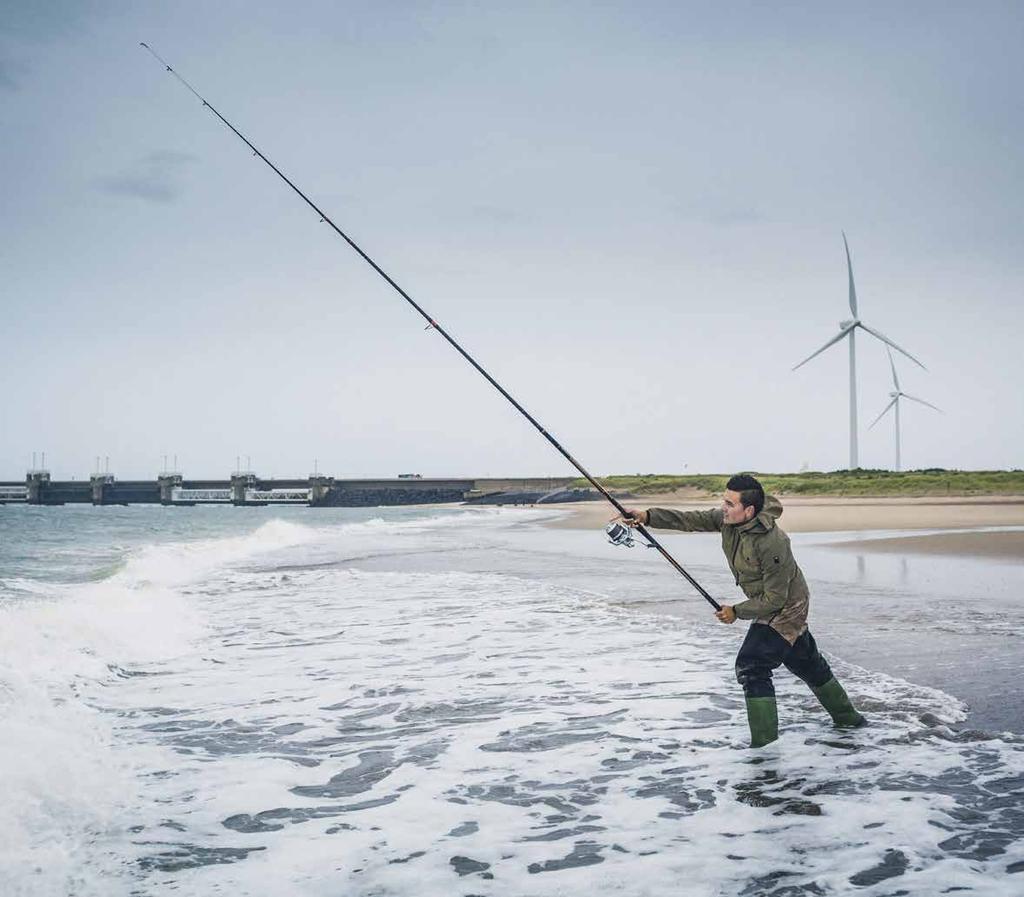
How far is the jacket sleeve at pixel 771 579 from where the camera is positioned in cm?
486

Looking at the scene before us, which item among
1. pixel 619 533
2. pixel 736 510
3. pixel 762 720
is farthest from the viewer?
pixel 619 533

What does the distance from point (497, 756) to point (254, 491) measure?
385 feet

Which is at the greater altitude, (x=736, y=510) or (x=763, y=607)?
(x=736, y=510)

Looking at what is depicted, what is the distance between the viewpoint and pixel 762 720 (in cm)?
480

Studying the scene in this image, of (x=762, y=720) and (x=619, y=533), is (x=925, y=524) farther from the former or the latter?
(x=762, y=720)

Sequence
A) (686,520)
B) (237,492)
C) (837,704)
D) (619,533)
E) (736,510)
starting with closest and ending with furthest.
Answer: (736,510) < (837,704) < (686,520) < (619,533) < (237,492)

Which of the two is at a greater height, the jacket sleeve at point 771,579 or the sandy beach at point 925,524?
the jacket sleeve at point 771,579

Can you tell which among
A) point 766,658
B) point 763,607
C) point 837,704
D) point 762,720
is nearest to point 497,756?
point 762,720

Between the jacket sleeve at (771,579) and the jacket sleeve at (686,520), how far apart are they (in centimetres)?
38

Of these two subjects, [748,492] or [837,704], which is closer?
[748,492]

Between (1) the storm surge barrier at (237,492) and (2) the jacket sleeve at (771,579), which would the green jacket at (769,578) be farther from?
(1) the storm surge barrier at (237,492)

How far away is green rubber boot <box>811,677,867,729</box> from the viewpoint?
512cm

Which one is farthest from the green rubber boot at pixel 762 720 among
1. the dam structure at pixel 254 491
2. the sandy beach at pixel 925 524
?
the dam structure at pixel 254 491

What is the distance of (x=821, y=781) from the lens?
4.34 m
